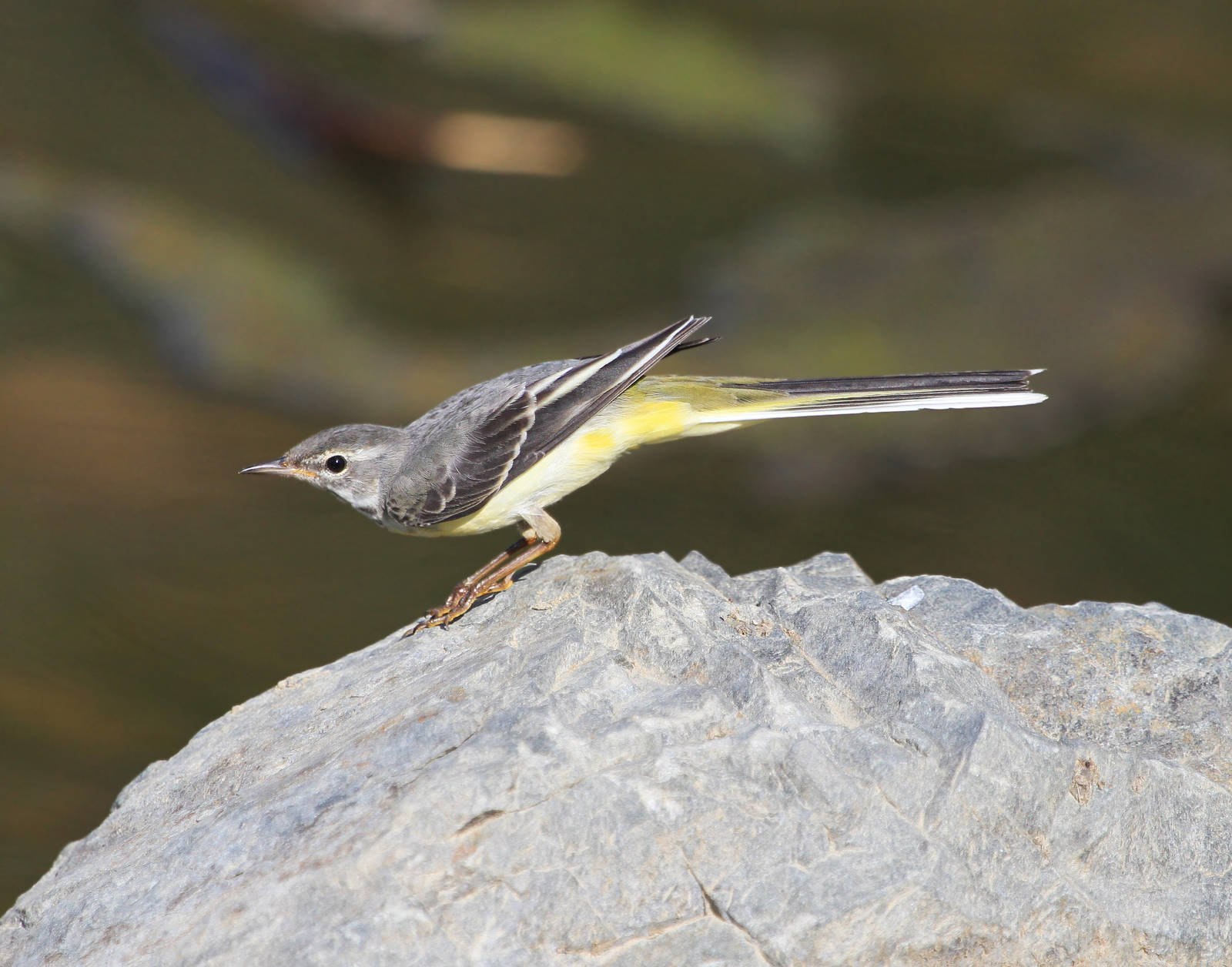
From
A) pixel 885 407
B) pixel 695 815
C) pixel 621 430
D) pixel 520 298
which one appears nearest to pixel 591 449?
pixel 621 430

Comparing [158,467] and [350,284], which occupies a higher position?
[350,284]

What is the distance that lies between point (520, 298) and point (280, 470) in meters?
8.34

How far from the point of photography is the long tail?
5.88 m

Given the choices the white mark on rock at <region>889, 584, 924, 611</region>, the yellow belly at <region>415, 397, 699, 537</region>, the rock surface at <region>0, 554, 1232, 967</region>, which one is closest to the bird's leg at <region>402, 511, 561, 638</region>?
the yellow belly at <region>415, 397, 699, 537</region>

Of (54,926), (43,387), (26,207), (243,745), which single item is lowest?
(54,926)

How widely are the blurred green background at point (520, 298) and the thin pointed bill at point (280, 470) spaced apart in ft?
12.4

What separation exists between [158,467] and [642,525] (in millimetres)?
4805

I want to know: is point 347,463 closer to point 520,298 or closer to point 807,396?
point 807,396

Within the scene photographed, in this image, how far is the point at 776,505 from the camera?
457 inches

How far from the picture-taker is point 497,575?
19.0ft

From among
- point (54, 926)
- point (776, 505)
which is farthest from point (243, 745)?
point (776, 505)

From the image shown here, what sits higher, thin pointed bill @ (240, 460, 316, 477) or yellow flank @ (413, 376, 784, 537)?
thin pointed bill @ (240, 460, 316, 477)

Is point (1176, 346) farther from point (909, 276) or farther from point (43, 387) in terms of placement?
point (43, 387)

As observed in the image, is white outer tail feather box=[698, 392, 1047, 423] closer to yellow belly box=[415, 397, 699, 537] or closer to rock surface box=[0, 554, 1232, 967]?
yellow belly box=[415, 397, 699, 537]
